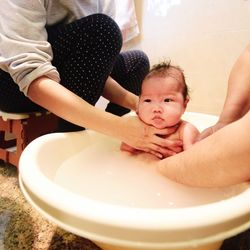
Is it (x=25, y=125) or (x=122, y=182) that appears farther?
(x=25, y=125)

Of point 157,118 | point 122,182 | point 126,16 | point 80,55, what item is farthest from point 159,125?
point 126,16

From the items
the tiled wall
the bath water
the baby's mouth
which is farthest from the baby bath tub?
the tiled wall

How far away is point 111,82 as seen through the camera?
0.94 meters

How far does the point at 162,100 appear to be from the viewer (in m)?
0.69

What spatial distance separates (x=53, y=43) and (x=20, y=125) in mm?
246

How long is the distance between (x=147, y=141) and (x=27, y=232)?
333 mm

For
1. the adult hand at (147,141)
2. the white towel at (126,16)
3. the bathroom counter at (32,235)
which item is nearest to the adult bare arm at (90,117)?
the adult hand at (147,141)

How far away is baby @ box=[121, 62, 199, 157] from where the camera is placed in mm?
678

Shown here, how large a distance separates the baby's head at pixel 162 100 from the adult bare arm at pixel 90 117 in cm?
3

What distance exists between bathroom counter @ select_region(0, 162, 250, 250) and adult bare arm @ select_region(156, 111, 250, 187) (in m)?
0.22

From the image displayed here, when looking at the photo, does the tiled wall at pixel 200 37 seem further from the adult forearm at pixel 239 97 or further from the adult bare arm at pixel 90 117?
the adult bare arm at pixel 90 117

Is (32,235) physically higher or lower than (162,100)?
lower

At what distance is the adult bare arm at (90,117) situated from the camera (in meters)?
0.62

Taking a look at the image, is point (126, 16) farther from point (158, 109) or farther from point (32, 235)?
point (32, 235)
